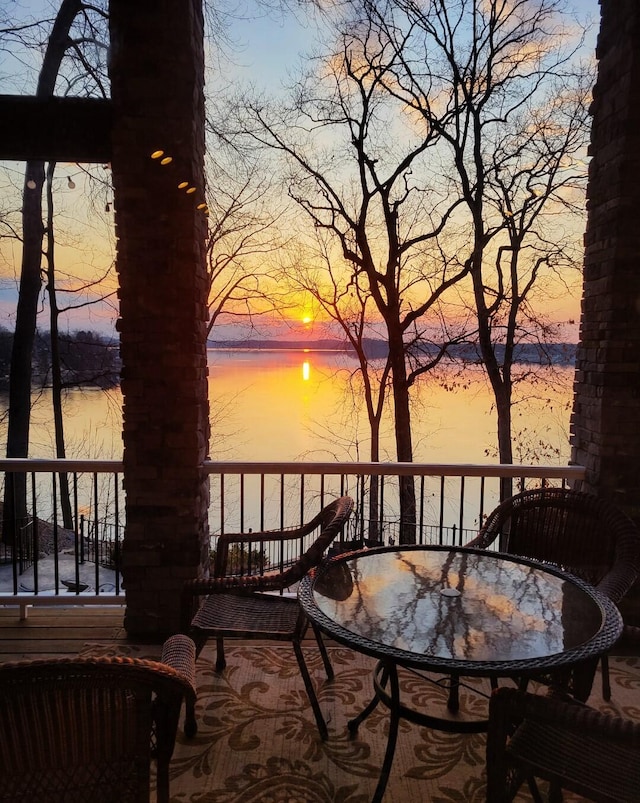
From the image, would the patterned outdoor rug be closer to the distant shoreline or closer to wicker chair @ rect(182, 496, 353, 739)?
wicker chair @ rect(182, 496, 353, 739)

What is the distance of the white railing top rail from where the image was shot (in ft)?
9.94

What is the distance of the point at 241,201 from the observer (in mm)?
9586

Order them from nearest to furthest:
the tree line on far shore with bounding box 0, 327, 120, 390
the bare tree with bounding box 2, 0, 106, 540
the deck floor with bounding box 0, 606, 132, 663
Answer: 1. the deck floor with bounding box 0, 606, 132, 663
2. the bare tree with bounding box 2, 0, 106, 540
3. the tree line on far shore with bounding box 0, 327, 120, 390

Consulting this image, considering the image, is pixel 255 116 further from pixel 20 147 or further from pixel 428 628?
pixel 428 628

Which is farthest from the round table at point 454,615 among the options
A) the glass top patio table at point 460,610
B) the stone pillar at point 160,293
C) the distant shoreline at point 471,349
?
the distant shoreline at point 471,349

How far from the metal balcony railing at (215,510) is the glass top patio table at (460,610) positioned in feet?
2.83

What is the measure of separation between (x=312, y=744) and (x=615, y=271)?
8.57ft

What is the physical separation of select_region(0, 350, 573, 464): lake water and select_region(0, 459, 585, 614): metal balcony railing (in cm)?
107

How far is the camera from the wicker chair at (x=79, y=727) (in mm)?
1120

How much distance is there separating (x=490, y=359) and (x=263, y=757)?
911 cm

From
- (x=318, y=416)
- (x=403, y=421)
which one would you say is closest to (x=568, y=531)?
(x=403, y=421)

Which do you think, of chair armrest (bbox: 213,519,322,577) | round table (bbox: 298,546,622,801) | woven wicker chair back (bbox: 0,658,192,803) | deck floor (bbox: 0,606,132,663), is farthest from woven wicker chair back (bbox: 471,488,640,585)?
deck floor (bbox: 0,606,132,663)

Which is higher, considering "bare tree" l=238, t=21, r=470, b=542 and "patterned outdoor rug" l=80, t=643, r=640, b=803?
"bare tree" l=238, t=21, r=470, b=542

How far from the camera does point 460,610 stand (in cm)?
183
